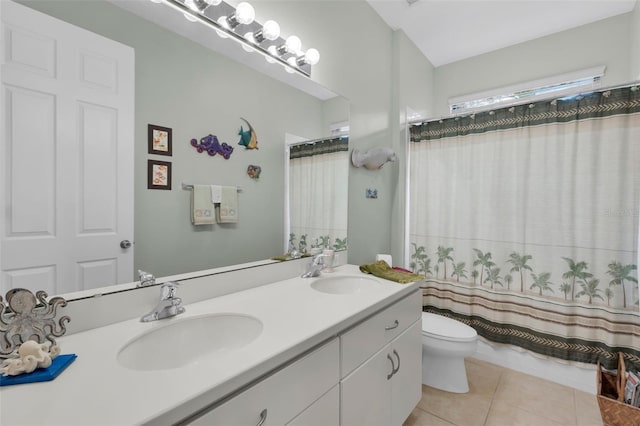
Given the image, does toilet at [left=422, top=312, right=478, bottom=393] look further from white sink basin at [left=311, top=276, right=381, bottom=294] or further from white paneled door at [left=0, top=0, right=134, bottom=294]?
white paneled door at [left=0, top=0, right=134, bottom=294]

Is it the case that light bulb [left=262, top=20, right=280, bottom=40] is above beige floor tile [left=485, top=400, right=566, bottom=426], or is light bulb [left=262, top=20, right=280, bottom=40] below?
above

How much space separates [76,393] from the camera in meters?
0.58

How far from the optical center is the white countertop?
53 centimetres

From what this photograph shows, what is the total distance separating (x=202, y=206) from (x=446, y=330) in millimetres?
1706

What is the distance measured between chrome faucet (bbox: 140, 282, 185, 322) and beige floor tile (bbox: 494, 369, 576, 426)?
80.6 inches

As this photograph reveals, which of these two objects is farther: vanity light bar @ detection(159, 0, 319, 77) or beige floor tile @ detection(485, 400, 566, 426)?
beige floor tile @ detection(485, 400, 566, 426)

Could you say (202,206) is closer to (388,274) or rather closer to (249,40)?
(249,40)

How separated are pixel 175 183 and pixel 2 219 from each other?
462 millimetres

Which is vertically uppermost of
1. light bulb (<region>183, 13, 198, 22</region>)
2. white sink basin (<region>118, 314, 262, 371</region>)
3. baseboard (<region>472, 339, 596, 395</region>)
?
light bulb (<region>183, 13, 198, 22</region>)

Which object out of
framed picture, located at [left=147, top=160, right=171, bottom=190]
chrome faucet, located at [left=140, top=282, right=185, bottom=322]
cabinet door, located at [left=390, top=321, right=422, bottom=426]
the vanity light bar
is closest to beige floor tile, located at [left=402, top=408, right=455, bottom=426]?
cabinet door, located at [left=390, top=321, right=422, bottom=426]

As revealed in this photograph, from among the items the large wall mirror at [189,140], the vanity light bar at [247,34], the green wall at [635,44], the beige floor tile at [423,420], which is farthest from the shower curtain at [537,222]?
the large wall mirror at [189,140]

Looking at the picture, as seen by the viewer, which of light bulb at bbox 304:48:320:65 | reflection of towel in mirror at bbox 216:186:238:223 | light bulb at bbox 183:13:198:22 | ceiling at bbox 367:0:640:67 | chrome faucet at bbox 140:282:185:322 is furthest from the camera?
ceiling at bbox 367:0:640:67

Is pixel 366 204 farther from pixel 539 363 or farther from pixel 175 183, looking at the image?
pixel 539 363

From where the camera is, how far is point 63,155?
2.74 ft
